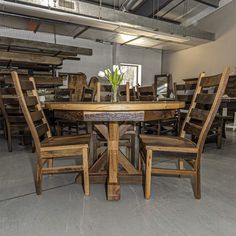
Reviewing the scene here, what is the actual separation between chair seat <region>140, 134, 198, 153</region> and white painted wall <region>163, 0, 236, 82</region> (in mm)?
5301

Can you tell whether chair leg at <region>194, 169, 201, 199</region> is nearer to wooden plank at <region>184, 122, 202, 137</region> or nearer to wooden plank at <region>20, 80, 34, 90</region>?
wooden plank at <region>184, 122, 202, 137</region>

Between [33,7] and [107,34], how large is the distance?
9.02 feet

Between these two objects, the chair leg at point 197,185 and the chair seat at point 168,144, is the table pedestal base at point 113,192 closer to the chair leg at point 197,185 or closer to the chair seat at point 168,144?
the chair seat at point 168,144

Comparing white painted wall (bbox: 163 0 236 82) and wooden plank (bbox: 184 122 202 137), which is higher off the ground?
white painted wall (bbox: 163 0 236 82)

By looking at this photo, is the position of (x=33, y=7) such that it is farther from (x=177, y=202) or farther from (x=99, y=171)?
(x=177, y=202)

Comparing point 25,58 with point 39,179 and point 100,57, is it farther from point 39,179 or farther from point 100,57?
point 39,179

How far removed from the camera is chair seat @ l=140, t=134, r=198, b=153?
5.32 ft

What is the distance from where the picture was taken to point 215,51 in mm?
6926

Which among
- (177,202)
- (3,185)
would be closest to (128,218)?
(177,202)

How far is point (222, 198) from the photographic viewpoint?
1752 millimetres

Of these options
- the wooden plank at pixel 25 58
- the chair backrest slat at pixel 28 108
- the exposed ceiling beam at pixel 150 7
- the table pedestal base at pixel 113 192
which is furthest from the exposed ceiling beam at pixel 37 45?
the table pedestal base at pixel 113 192

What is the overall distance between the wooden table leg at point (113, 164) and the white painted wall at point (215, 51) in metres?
5.69

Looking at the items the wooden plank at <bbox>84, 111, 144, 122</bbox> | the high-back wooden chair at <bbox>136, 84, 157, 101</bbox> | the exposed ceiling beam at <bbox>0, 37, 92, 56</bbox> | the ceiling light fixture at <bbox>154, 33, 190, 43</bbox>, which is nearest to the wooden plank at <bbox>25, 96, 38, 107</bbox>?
the wooden plank at <bbox>84, 111, 144, 122</bbox>

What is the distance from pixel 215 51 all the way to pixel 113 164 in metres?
6.69
